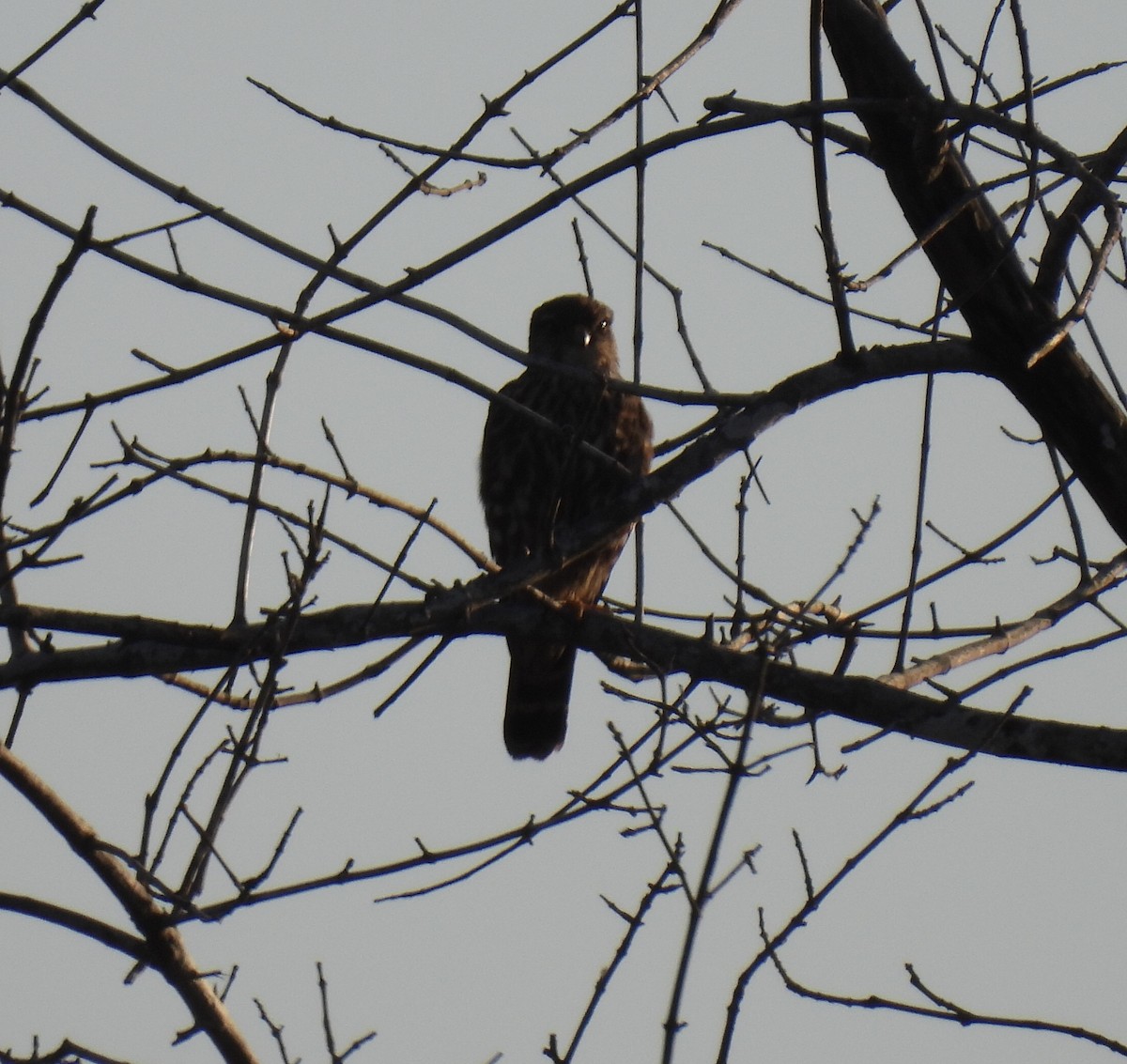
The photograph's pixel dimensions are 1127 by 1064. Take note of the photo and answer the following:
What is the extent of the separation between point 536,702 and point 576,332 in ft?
4.38

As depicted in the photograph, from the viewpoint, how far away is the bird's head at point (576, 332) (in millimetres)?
5941

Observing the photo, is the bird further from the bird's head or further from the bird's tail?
the bird's head

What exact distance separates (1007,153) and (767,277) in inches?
22.0

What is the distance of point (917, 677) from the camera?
11.3ft

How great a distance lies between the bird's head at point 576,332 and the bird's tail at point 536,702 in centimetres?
107

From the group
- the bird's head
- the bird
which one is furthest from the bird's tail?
the bird's head

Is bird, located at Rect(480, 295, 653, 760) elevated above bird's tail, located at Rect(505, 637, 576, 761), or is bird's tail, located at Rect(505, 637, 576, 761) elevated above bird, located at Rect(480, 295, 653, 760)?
bird, located at Rect(480, 295, 653, 760)

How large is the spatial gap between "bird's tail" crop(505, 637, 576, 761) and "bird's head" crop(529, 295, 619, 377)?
3.51 ft

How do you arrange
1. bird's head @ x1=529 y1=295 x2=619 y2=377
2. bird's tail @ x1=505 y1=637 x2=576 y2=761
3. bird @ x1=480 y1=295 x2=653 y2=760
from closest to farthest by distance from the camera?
bird @ x1=480 y1=295 x2=653 y2=760
bird's tail @ x1=505 y1=637 x2=576 y2=761
bird's head @ x1=529 y1=295 x2=619 y2=377

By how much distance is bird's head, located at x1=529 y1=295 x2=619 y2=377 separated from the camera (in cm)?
594

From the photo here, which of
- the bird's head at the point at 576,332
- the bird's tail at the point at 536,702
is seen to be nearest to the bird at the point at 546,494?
the bird's tail at the point at 536,702

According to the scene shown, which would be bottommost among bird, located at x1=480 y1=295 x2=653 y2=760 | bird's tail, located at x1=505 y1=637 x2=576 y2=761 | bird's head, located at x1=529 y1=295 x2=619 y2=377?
bird's tail, located at x1=505 y1=637 x2=576 y2=761

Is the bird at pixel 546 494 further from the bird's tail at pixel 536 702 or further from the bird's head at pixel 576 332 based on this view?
the bird's head at pixel 576 332

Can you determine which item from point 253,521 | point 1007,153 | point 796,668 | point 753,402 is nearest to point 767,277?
point 753,402
